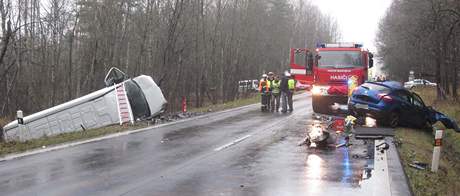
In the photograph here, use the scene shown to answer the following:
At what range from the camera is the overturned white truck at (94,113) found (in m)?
18.2

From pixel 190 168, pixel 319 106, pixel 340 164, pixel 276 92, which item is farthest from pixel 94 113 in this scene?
pixel 340 164

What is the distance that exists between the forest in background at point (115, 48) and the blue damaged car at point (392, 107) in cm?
1520

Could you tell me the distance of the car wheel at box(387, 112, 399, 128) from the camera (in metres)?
17.4

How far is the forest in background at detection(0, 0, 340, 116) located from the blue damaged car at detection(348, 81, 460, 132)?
15.2m

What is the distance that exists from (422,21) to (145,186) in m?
31.4

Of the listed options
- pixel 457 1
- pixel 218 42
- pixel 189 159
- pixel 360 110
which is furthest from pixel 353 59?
pixel 218 42

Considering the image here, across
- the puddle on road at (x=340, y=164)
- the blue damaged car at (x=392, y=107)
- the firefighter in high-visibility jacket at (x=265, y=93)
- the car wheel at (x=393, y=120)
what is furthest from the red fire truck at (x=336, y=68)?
the puddle on road at (x=340, y=164)

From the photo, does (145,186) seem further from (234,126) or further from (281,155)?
(234,126)

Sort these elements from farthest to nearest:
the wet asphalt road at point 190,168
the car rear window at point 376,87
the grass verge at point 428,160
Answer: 1. the car rear window at point 376,87
2. the grass verge at point 428,160
3. the wet asphalt road at point 190,168

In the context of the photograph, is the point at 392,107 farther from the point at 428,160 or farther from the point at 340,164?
the point at 340,164

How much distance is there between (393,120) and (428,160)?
16.3 feet

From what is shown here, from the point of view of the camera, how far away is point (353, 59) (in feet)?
69.8

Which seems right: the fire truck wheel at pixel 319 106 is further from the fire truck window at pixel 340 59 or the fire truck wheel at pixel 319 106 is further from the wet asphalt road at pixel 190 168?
the wet asphalt road at pixel 190 168

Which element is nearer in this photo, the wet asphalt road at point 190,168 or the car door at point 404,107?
the wet asphalt road at point 190,168
